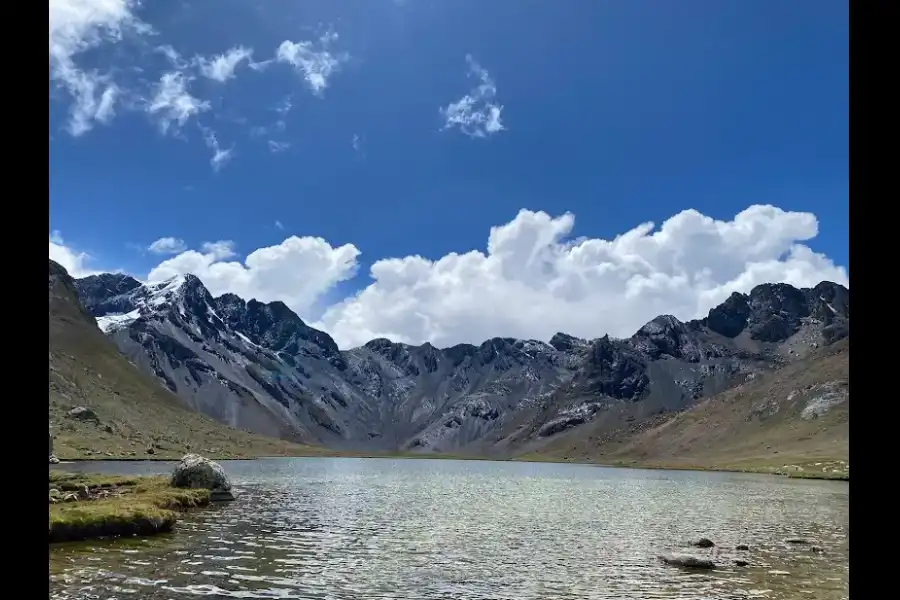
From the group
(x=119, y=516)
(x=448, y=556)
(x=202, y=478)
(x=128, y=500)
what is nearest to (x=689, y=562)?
(x=448, y=556)

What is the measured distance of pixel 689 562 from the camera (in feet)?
149

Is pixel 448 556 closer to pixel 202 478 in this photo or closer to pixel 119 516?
pixel 119 516

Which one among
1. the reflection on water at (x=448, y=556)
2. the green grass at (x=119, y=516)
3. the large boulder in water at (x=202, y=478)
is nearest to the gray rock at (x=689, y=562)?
the reflection on water at (x=448, y=556)

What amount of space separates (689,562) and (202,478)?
59.6 m

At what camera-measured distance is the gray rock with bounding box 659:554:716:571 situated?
4472 cm

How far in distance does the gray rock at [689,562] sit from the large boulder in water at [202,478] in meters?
55.3

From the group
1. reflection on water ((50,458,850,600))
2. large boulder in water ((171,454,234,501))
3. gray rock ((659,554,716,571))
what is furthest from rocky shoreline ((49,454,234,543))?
gray rock ((659,554,716,571))

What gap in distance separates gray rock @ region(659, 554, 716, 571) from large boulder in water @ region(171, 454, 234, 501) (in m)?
55.3

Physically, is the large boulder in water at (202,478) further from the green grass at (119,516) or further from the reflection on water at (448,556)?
the green grass at (119,516)

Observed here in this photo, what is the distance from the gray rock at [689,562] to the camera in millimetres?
44719
